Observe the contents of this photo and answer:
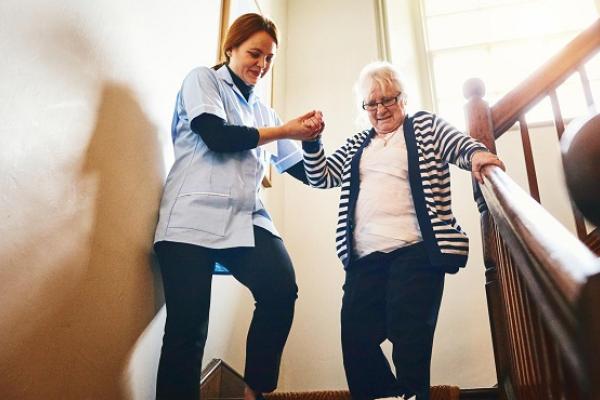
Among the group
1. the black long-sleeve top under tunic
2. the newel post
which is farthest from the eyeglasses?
the black long-sleeve top under tunic

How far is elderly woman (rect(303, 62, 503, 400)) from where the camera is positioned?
1239 millimetres

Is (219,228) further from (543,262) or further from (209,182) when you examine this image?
(543,262)

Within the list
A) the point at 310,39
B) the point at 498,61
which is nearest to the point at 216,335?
the point at 310,39

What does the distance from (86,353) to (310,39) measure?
8.93 ft

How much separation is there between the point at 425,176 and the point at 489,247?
0.36 meters

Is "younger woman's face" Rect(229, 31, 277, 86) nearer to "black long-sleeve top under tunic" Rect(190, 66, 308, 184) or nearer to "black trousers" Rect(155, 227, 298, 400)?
"black long-sleeve top under tunic" Rect(190, 66, 308, 184)

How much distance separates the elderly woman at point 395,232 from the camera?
1239 mm

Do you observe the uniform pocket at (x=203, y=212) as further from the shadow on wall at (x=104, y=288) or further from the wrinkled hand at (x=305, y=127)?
the wrinkled hand at (x=305, y=127)

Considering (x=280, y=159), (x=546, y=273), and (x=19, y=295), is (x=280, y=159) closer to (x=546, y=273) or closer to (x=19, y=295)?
(x=19, y=295)

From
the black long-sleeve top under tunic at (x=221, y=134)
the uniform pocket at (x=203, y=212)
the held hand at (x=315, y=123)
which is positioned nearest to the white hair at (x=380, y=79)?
the held hand at (x=315, y=123)

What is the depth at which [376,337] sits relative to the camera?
134cm

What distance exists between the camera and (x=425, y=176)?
4.60 feet

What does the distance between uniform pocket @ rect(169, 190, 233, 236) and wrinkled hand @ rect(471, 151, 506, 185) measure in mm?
651

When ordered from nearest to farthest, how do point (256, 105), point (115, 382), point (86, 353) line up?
1. point (86, 353)
2. point (115, 382)
3. point (256, 105)
